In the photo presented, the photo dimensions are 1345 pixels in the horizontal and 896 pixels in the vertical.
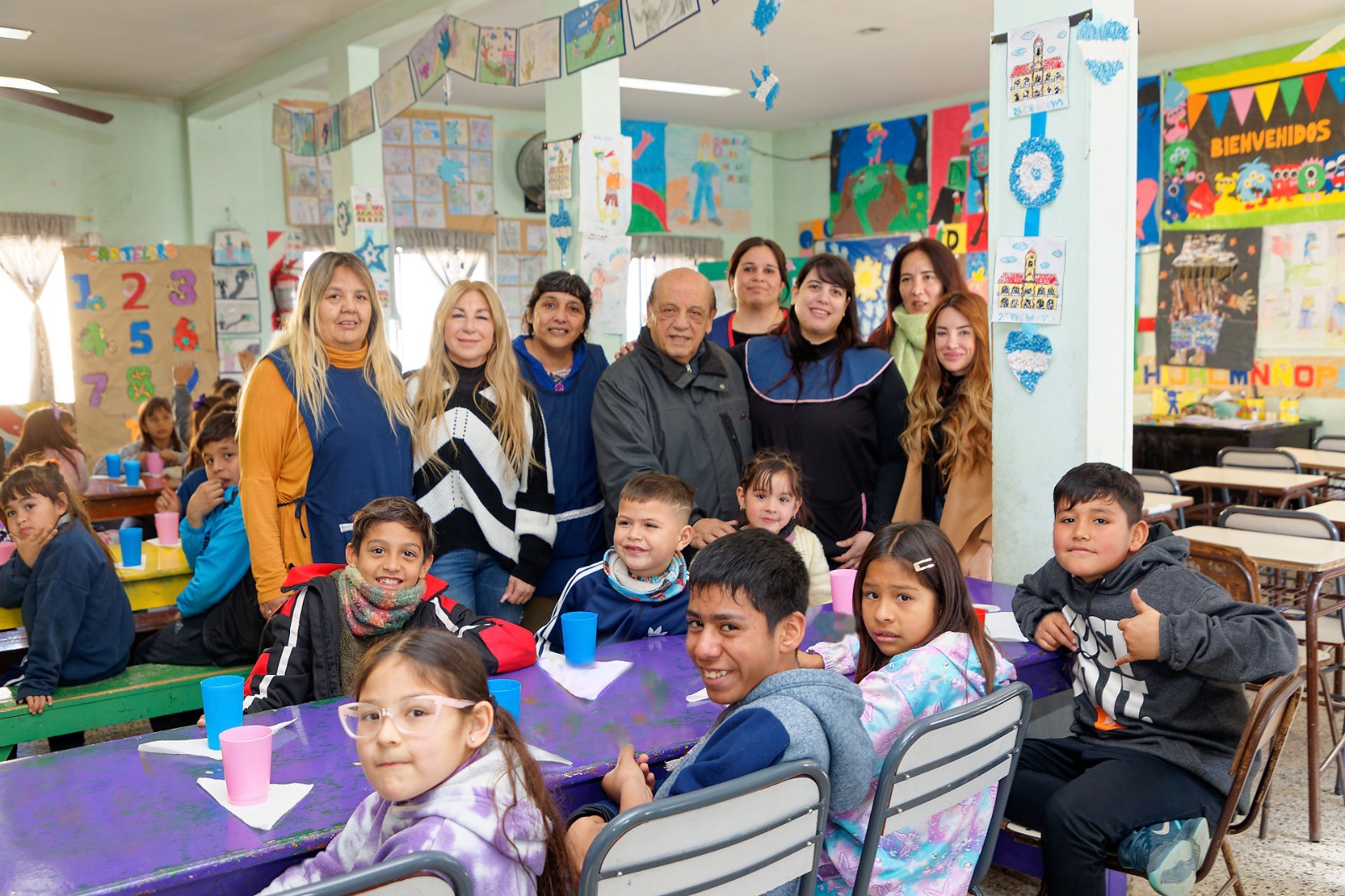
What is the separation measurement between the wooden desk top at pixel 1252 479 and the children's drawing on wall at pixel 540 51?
11.9 ft

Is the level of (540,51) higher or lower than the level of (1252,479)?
higher

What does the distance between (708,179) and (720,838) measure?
34.9 feet

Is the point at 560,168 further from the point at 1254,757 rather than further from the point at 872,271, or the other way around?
the point at 872,271

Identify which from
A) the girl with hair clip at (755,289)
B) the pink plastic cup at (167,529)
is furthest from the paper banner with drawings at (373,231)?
the girl with hair clip at (755,289)

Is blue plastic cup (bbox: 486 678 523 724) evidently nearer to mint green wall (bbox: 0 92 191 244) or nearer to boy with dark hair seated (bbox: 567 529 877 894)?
boy with dark hair seated (bbox: 567 529 877 894)

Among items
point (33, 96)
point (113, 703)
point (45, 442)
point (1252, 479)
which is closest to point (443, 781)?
point (113, 703)

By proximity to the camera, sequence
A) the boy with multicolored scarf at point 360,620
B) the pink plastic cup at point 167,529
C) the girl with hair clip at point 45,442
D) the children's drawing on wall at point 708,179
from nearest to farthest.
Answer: the boy with multicolored scarf at point 360,620 → the pink plastic cup at point 167,529 → the girl with hair clip at point 45,442 → the children's drawing on wall at point 708,179

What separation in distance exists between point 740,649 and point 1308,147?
7.67 metres

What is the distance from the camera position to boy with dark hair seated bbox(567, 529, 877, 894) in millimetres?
1551

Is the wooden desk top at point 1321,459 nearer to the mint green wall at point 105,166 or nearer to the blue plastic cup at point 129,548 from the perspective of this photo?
the blue plastic cup at point 129,548

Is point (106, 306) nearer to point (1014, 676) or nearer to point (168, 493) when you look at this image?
point (168, 493)

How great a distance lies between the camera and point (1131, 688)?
91.6 inches

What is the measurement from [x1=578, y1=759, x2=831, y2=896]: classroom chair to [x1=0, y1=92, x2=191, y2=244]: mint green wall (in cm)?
924

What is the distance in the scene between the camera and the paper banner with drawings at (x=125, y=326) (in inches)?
348
